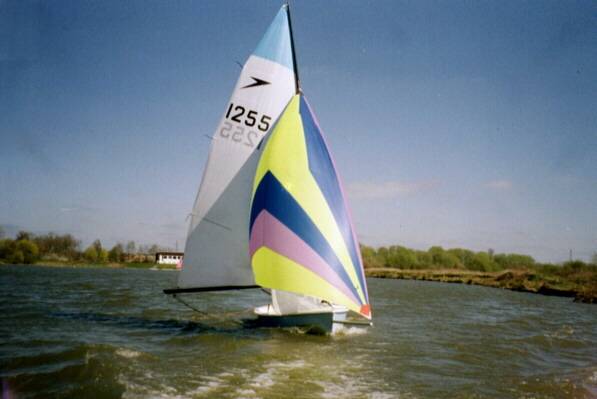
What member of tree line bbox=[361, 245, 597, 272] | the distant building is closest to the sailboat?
tree line bbox=[361, 245, 597, 272]

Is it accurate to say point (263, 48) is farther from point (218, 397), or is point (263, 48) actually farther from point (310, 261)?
point (218, 397)

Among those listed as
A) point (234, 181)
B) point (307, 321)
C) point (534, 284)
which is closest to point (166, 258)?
point (534, 284)

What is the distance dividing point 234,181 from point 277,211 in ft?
8.67

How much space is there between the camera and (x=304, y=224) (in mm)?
8969

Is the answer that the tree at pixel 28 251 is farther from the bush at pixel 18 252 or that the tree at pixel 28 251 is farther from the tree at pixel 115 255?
the tree at pixel 115 255

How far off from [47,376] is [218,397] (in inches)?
131

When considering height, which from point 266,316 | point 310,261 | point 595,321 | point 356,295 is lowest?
point 595,321

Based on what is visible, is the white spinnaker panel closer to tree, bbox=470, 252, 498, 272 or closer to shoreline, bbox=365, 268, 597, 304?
shoreline, bbox=365, 268, 597, 304

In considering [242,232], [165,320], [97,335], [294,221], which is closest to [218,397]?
[294,221]

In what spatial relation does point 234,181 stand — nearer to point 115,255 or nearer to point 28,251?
point 28,251

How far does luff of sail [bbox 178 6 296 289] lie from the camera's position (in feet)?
37.4

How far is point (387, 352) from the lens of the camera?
10328 mm

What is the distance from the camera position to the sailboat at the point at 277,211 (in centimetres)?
881

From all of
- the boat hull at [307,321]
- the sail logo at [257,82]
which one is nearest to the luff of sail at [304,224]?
the boat hull at [307,321]
